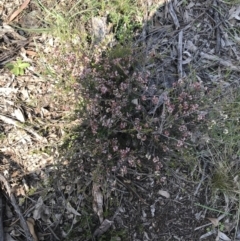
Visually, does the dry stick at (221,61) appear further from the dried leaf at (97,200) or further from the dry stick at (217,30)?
the dried leaf at (97,200)

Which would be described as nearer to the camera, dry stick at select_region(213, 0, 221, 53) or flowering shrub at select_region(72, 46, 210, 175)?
flowering shrub at select_region(72, 46, 210, 175)

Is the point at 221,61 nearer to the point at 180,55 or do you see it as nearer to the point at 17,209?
the point at 180,55

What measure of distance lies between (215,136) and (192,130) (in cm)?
25

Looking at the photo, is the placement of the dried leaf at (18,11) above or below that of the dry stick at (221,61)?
above

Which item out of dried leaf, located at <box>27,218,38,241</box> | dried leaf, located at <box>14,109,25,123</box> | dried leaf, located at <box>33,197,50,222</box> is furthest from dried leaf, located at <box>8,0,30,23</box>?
dried leaf, located at <box>27,218,38,241</box>

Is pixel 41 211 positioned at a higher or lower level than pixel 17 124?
lower

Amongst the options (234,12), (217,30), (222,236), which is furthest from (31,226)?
(234,12)

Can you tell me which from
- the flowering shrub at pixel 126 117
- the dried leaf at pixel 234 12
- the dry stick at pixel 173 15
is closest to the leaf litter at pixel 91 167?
the dry stick at pixel 173 15

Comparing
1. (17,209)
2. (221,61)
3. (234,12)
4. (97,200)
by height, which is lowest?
(97,200)

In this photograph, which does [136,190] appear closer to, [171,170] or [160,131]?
[171,170]

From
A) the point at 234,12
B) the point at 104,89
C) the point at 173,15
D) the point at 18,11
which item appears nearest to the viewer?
the point at 104,89

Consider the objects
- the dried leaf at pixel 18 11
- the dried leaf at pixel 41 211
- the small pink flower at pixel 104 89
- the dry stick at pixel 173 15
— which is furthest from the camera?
the dry stick at pixel 173 15

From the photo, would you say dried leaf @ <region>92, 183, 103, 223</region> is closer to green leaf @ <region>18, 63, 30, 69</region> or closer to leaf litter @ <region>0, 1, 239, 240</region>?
leaf litter @ <region>0, 1, 239, 240</region>

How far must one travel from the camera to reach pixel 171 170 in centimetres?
267
